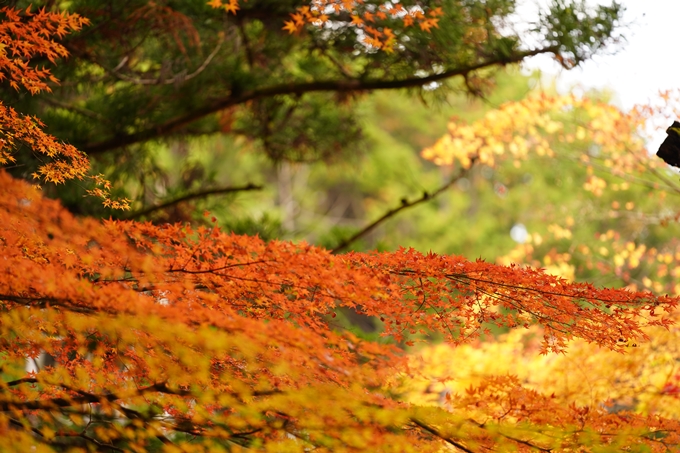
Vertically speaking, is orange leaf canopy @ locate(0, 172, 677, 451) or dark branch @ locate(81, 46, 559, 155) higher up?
dark branch @ locate(81, 46, 559, 155)

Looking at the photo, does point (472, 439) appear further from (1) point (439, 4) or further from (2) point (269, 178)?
(2) point (269, 178)

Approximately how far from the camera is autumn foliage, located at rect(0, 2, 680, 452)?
2615mm

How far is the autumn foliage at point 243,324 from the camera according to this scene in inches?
103

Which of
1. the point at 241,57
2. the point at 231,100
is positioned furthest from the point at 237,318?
the point at 241,57

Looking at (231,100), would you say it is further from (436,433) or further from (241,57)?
(436,433)

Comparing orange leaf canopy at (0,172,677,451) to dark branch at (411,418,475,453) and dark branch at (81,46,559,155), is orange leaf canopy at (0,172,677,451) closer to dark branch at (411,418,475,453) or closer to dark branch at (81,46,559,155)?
dark branch at (411,418,475,453)

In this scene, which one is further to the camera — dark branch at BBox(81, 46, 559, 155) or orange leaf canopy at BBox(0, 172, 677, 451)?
dark branch at BBox(81, 46, 559, 155)

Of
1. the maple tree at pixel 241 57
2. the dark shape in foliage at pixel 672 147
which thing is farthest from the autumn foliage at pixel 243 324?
the maple tree at pixel 241 57

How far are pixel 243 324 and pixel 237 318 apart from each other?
71 mm

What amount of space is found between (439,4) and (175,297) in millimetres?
2896

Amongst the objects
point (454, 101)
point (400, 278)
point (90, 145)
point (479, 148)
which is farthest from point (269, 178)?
point (400, 278)

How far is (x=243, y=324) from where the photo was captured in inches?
97.7

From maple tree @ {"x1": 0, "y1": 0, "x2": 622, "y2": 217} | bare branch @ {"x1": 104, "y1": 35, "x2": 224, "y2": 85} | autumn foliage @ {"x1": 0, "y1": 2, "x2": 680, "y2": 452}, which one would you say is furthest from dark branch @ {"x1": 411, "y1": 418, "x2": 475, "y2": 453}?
bare branch @ {"x1": 104, "y1": 35, "x2": 224, "y2": 85}

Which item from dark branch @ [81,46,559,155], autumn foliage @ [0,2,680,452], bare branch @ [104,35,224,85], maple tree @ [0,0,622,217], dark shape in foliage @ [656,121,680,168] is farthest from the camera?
dark branch @ [81,46,559,155]
